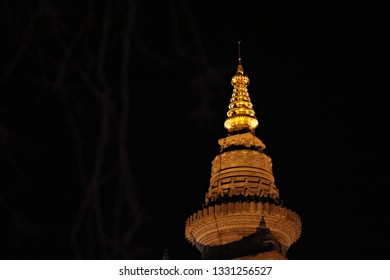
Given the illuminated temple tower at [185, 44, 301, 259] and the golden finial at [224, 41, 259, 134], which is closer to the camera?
→ the illuminated temple tower at [185, 44, 301, 259]

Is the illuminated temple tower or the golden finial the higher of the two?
the golden finial

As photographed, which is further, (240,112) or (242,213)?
(240,112)

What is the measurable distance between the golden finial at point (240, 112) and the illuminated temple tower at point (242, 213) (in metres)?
0.78

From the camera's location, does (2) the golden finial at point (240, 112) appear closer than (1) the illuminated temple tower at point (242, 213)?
No

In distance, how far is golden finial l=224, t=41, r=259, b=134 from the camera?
36438mm

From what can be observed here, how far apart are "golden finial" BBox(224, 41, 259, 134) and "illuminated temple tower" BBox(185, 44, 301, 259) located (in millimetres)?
784

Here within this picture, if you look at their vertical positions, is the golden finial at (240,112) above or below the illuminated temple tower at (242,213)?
above

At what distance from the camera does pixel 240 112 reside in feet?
121

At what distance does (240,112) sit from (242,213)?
665cm

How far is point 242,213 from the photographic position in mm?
31641

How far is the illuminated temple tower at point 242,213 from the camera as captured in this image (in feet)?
104

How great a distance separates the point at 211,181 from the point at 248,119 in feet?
11.6

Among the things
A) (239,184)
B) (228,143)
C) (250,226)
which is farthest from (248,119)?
(250,226)

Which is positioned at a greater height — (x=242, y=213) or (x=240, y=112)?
(x=240, y=112)
